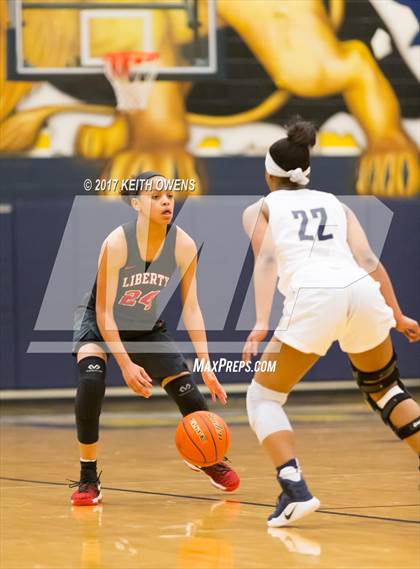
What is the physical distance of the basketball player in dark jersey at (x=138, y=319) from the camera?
638 centimetres

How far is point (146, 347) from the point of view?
658 cm

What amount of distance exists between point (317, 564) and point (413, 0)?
9666 millimetres

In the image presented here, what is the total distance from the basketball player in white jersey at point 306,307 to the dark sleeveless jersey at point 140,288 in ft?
3.28

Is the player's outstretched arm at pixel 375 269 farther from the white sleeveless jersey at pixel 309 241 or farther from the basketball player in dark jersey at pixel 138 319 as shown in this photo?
the basketball player in dark jersey at pixel 138 319

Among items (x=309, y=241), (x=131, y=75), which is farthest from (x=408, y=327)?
(x=131, y=75)

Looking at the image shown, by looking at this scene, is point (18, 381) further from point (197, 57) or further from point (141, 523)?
point (141, 523)

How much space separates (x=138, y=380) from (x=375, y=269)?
1245 mm

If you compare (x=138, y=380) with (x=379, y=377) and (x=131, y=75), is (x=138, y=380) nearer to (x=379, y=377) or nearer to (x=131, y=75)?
(x=379, y=377)

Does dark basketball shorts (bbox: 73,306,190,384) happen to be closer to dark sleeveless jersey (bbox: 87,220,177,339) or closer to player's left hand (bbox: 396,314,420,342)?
dark sleeveless jersey (bbox: 87,220,177,339)

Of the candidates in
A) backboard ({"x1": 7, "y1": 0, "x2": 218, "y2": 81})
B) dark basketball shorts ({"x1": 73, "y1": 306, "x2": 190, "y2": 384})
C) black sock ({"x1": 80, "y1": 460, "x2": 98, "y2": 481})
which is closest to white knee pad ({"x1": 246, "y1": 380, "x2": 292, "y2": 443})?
dark basketball shorts ({"x1": 73, "y1": 306, "x2": 190, "y2": 384})

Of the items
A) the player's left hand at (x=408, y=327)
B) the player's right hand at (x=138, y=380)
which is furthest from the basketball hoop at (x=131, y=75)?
the player's left hand at (x=408, y=327)

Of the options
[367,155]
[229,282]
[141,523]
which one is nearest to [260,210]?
[141,523]

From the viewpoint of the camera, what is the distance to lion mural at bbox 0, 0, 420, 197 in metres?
12.6

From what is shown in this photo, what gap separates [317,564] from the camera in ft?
15.8
